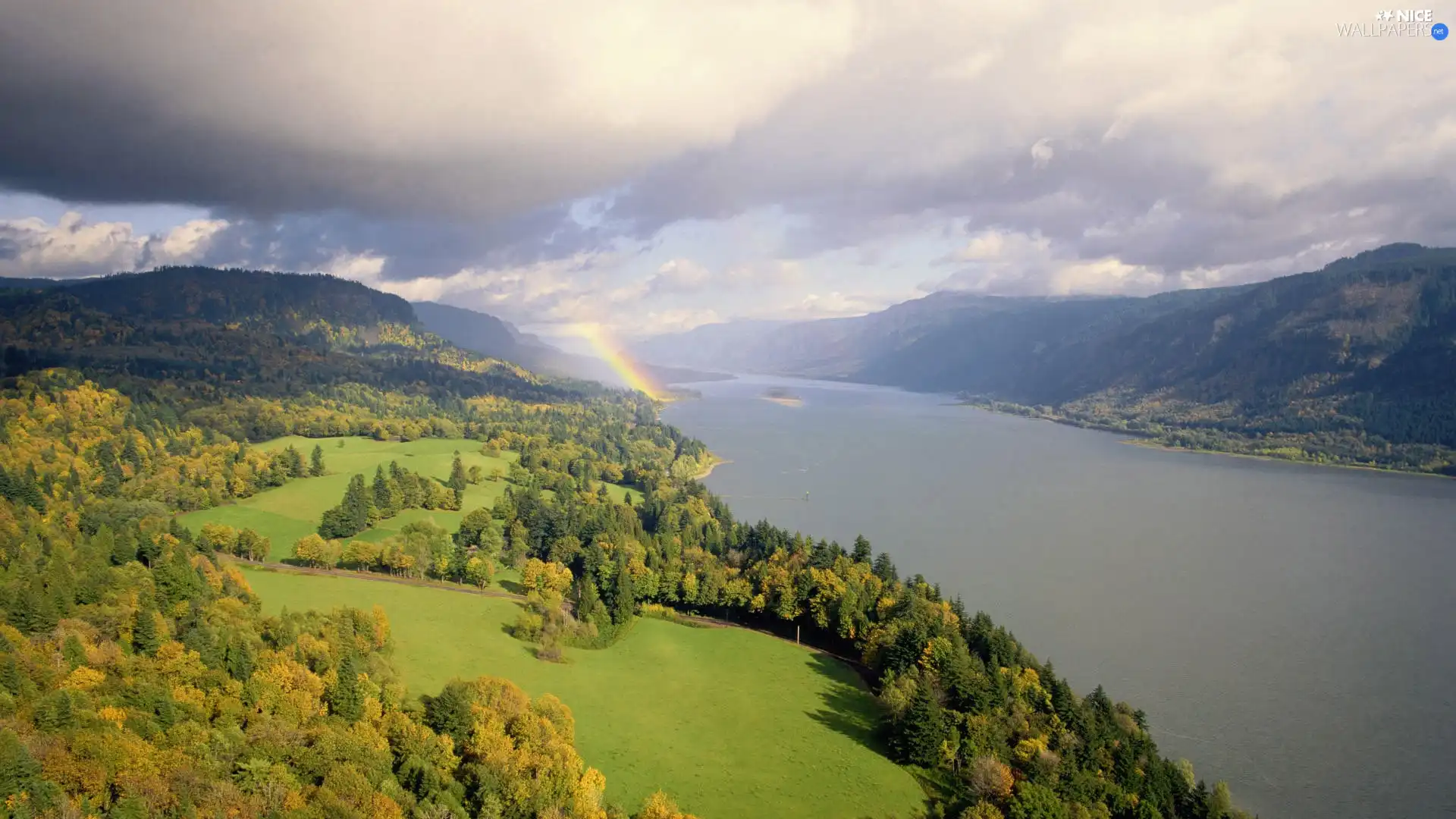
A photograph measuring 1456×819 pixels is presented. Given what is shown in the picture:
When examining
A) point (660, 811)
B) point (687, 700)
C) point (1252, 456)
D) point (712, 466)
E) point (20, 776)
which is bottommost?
point (687, 700)

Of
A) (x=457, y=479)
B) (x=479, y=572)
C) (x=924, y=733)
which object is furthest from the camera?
(x=457, y=479)

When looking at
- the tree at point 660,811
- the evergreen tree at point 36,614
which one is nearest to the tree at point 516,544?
the evergreen tree at point 36,614

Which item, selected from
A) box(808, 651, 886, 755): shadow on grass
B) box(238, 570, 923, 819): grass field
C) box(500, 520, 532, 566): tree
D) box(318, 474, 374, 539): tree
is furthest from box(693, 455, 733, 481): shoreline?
box(808, 651, 886, 755): shadow on grass

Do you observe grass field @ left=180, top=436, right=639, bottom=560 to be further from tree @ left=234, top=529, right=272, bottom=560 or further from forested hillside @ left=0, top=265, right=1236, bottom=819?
forested hillside @ left=0, top=265, right=1236, bottom=819

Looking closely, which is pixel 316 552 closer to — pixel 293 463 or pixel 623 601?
pixel 623 601

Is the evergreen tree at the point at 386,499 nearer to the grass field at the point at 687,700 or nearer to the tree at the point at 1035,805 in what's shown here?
the grass field at the point at 687,700

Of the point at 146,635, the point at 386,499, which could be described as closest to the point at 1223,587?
the point at 146,635
